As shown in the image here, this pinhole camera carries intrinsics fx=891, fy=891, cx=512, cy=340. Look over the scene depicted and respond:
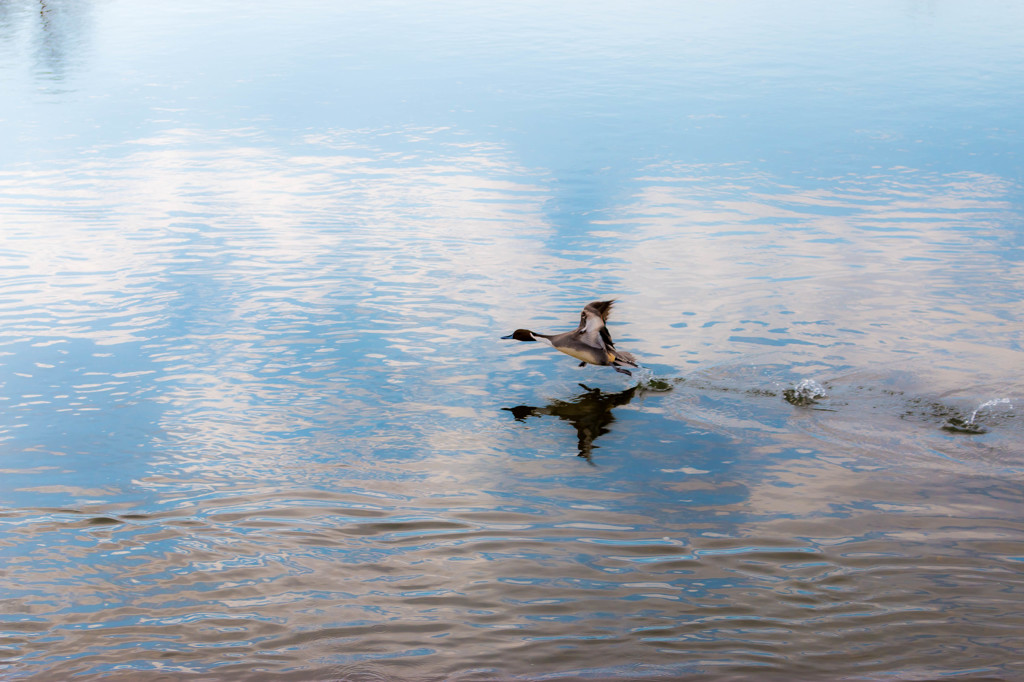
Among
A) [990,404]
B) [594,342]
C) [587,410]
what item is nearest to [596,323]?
[594,342]

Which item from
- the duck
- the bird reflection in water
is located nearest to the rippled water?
the bird reflection in water

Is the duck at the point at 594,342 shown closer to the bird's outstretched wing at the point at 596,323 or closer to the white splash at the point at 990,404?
the bird's outstretched wing at the point at 596,323

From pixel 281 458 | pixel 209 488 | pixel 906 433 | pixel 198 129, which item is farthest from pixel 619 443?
pixel 198 129

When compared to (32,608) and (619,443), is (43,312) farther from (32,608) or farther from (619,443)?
(619,443)

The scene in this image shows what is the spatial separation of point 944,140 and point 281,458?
1463cm

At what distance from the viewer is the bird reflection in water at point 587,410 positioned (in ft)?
27.6

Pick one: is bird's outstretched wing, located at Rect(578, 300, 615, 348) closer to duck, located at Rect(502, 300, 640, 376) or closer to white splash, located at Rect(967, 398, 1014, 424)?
duck, located at Rect(502, 300, 640, 376)

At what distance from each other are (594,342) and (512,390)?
3.48ft

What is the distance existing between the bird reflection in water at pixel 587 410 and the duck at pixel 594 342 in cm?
30

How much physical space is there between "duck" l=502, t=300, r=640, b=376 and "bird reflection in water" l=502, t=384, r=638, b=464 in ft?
0.98

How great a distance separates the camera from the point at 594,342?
8750mm

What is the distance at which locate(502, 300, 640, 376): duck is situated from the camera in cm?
875

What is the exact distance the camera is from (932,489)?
7.01 metres

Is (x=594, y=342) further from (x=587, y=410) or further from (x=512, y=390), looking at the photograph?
(x=512, y=390)
